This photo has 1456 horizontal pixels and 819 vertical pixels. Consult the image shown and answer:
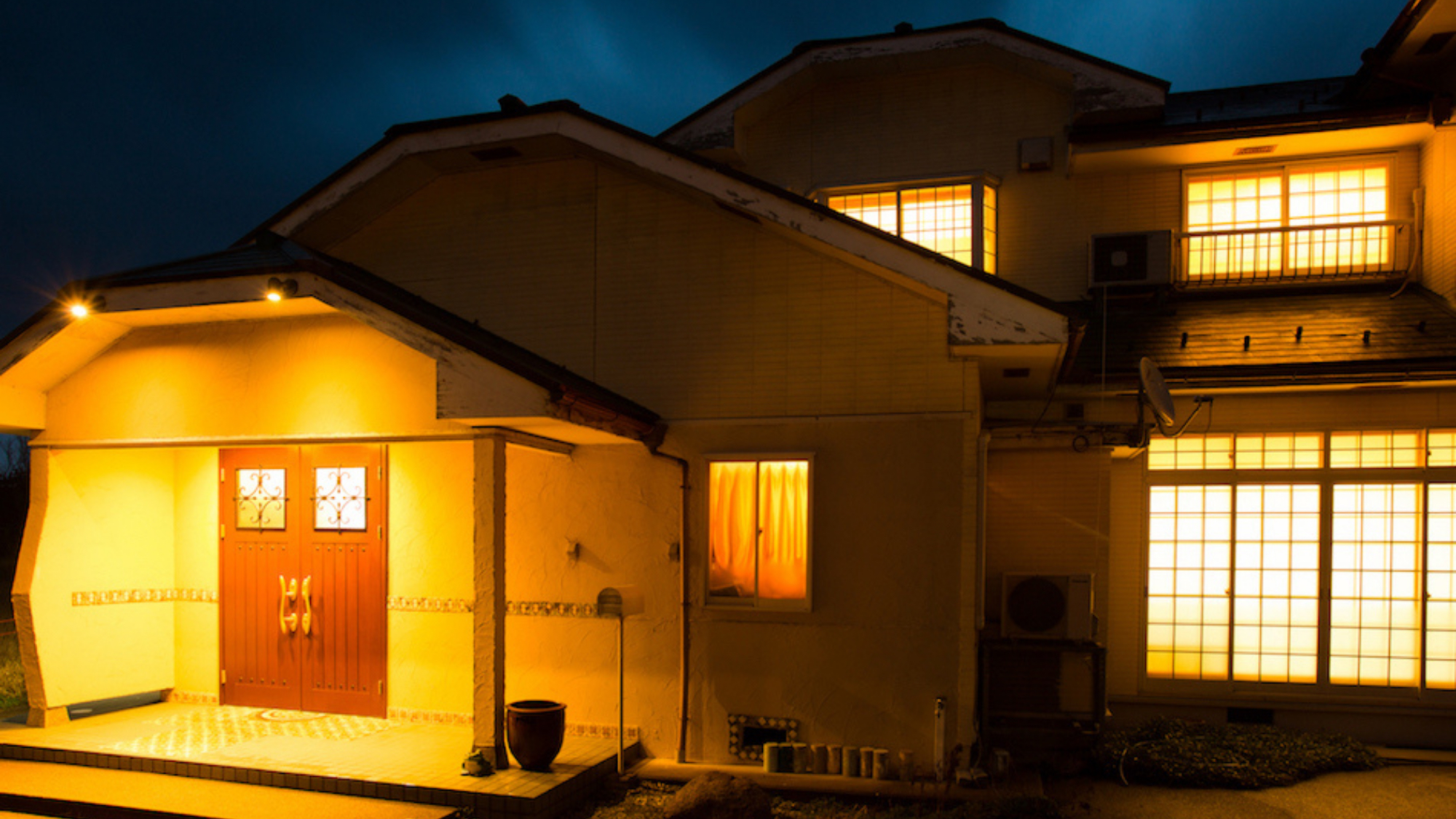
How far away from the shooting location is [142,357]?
894 centimetres

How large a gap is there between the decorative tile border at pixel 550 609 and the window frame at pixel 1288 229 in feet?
25.6

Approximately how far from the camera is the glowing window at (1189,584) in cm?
970

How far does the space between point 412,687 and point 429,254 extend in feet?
14.1

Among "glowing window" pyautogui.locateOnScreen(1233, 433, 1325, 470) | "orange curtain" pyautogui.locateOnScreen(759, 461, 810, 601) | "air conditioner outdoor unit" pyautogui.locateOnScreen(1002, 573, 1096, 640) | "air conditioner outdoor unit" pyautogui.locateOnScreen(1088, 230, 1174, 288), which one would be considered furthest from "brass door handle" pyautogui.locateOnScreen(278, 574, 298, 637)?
"glowing window" pyautogui.locateOnScreen(1233, 433, 1325, 470)

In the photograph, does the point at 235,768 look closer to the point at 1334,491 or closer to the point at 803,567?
the point at 803,567

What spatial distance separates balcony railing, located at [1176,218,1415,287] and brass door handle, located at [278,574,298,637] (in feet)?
34.3

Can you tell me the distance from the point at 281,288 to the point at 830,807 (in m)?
6.04

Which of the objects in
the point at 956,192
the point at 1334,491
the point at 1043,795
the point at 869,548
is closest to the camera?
the point at 1043,795

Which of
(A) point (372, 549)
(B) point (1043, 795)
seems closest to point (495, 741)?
(A) point (372, 549)

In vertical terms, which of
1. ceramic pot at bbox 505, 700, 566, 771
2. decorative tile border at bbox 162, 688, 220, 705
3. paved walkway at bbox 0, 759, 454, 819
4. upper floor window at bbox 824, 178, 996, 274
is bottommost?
decorative tile border at bbox 162, 688, 220, 705

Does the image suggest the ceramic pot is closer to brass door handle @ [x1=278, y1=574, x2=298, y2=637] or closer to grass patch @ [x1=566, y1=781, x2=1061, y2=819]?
grass patch @ [x1=566, y1=781, x2=1061, y2=819]

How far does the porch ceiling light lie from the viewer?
757 cm

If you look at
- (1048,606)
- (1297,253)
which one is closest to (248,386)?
(1048,606)

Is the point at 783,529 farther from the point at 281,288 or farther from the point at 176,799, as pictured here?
the point at 176,799
